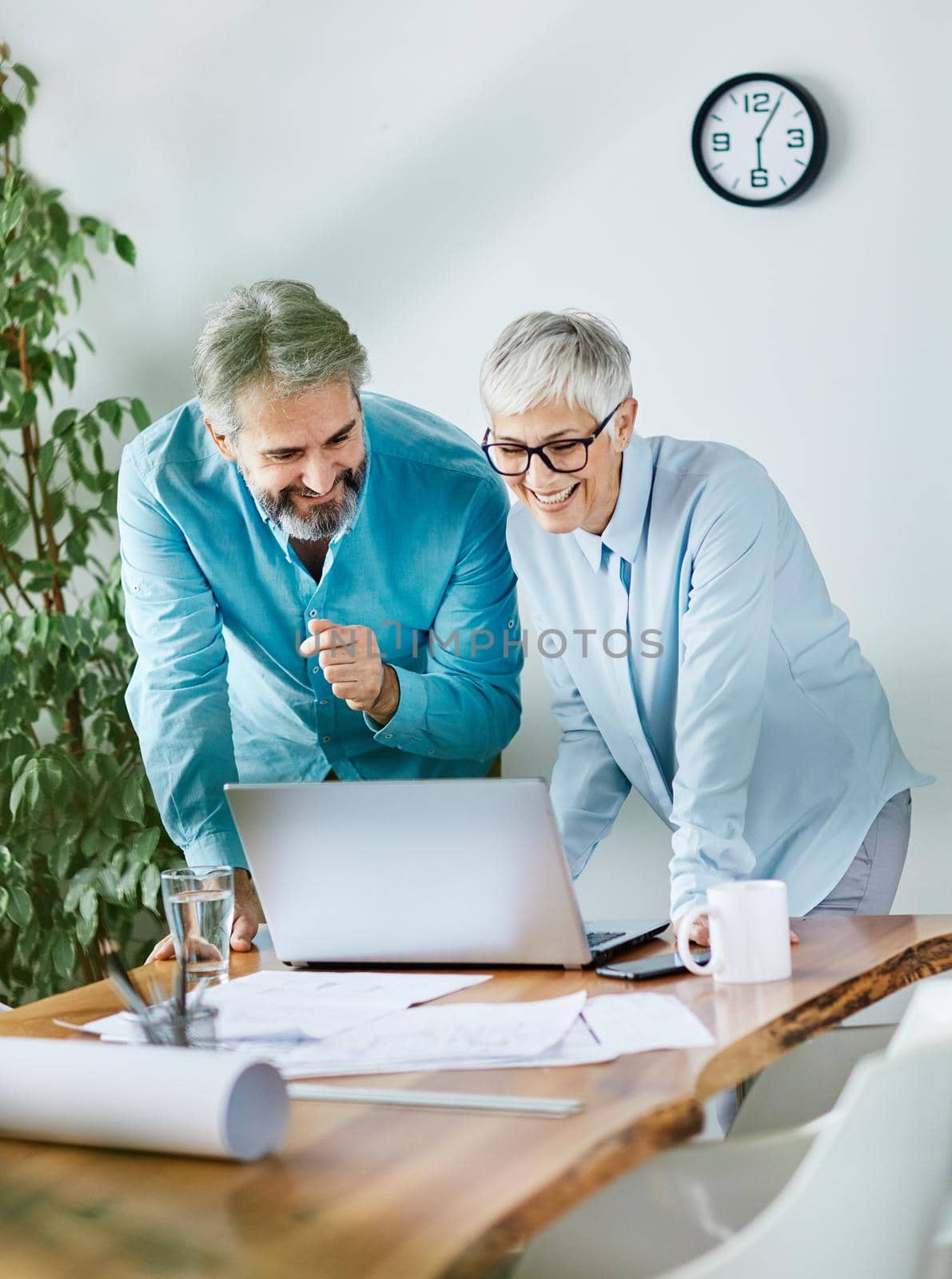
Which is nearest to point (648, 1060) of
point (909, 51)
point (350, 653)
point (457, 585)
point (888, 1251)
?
point (888, 1251)

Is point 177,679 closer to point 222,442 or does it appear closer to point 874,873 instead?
point 222,442

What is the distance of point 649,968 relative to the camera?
1.53m

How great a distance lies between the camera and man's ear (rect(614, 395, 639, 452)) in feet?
6.93

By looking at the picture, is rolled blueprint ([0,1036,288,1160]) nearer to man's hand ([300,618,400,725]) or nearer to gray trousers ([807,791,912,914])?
man's hand ([300,618,400,725])

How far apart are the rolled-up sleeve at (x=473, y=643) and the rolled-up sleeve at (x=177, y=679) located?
11.8 inches

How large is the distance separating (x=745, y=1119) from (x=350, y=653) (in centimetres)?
91

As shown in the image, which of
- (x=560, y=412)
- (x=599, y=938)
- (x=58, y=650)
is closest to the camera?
(x=599, y=938)

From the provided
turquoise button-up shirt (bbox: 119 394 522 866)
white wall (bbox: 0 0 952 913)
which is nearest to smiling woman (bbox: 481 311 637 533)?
turquoise button-up shirt (bbox: 119 394 522 866)

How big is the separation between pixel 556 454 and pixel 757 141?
3.09 ft

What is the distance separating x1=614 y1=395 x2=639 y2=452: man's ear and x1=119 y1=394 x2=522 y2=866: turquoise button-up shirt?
0.50 meters

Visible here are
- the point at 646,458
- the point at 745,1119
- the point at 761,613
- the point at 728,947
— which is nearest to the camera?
the point at 728,947

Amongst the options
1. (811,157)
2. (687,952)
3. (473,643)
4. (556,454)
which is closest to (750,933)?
(687,952)

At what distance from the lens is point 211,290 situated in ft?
10.6

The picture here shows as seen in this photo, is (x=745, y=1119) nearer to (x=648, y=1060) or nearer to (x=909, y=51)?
(x=648, y=1060)
